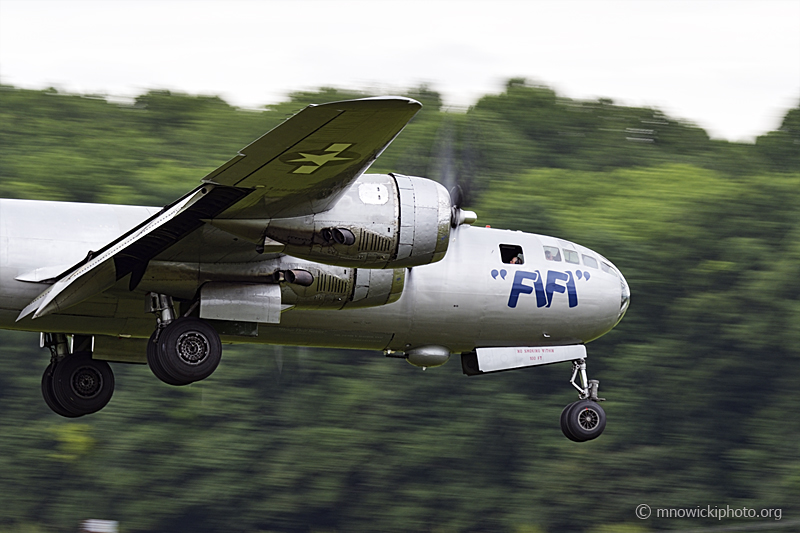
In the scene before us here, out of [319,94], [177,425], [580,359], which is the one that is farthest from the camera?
[319,94]

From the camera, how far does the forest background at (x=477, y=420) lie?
29.0m

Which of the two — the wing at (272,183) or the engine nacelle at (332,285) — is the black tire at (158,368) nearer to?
the wing at (272,183)

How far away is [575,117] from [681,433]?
15147 millimetres

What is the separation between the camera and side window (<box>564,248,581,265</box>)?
16533 mm

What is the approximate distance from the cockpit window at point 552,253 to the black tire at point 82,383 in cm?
684

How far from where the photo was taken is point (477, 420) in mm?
29375

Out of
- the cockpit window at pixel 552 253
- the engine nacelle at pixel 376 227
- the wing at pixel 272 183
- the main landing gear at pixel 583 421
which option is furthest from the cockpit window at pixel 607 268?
the wing at pixel 272 183

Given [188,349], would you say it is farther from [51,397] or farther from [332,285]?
[51,397]

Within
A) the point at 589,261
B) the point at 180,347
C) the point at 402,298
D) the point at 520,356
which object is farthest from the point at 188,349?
the point at 589,261

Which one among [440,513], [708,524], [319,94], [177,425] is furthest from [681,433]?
[319,94]

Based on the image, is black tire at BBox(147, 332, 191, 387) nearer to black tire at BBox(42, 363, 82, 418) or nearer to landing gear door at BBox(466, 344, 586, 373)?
black tire at BBox(42, 363, 82, 418)

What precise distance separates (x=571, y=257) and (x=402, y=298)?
298 cm

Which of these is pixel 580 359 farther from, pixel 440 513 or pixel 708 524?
pixel 708 524

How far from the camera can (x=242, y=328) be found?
14438mm
